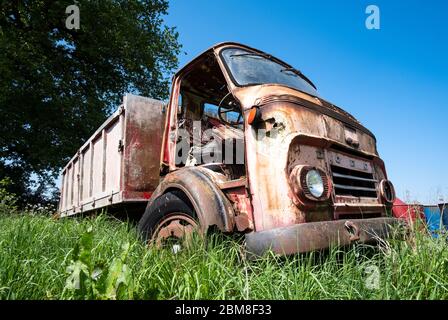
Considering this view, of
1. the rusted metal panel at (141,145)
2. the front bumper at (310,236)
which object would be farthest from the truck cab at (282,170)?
the rusted metal panel at (141,145)

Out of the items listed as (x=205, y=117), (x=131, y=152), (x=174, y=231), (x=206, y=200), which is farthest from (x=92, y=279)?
(x=205, y=117)

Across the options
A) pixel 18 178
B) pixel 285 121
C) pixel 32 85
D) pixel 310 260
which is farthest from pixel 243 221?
pixel 18 178

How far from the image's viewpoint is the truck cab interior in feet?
11.2

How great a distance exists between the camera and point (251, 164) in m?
2.47

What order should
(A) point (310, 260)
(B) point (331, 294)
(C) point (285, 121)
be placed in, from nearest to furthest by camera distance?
(B) point (331, 294)
(A) point (310, 260)
(C) point (285, 121)

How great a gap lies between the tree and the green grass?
11.4m

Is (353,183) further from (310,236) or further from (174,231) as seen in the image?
(174,231)

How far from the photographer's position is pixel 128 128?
403cm

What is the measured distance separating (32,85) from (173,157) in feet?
38.8

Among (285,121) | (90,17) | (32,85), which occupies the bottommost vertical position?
(285,121)

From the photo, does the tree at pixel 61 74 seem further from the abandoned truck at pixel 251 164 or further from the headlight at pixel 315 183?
the headlight at pixel 315 183

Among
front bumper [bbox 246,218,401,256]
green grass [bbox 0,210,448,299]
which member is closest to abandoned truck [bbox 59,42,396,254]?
front bumper [bbox 246,218,401,256]

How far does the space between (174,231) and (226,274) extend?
0.84 meters
